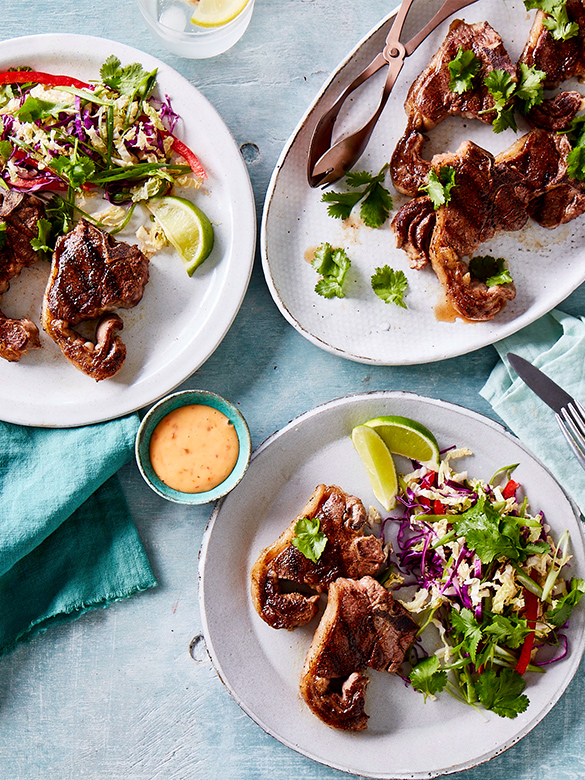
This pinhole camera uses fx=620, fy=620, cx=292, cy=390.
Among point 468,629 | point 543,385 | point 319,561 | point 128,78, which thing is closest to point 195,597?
point 319,561

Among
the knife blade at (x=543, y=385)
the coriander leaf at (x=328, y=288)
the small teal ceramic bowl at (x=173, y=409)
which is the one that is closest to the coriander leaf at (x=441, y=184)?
the coriander leaf at (x=328, y=288)

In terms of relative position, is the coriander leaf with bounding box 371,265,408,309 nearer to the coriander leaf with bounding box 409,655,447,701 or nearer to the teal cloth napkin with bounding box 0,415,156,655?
the teal cloth napkin with bounding box 0,415,156,655

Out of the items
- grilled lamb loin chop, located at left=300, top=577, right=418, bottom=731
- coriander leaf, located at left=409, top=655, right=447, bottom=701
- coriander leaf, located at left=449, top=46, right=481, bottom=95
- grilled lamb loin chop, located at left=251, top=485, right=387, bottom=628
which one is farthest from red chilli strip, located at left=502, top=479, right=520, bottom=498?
coriander leaf, located at left=449, top=46, right=481, bottom=95

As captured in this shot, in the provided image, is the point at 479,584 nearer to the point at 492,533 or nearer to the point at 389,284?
the point at 492,533

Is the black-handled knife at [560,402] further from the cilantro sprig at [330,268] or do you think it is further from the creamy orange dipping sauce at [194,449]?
the creamy orange dipping sauce at [194,449]

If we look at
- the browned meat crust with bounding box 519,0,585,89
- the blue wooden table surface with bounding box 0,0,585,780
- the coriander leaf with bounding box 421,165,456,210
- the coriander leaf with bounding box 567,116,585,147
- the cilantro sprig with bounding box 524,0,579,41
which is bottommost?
the blue wooden table surface with bounding box 0,0,585,780
